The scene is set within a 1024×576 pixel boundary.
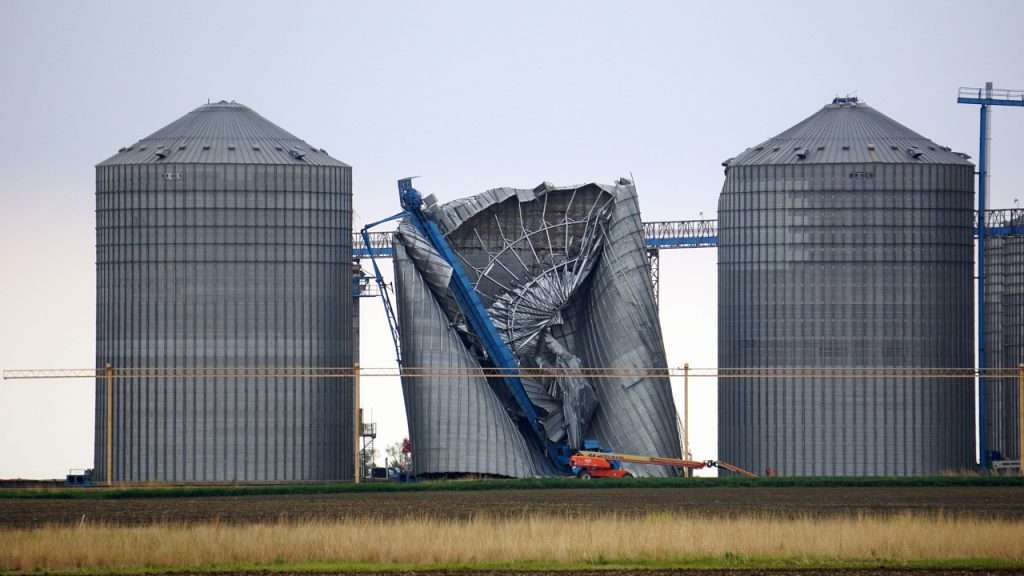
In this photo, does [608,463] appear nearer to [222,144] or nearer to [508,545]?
[222,144]

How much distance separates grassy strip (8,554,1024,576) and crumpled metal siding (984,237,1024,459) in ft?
245

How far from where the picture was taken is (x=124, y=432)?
13588 centimetres

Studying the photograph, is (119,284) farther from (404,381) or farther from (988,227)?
(988,227)

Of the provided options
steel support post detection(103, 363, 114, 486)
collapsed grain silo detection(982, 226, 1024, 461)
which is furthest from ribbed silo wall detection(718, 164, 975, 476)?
steel support post detection(103, 363, 114, 486)

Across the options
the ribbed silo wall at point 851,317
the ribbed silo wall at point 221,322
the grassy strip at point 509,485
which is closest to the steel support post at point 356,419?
the ribbed silo wall at point 221,322

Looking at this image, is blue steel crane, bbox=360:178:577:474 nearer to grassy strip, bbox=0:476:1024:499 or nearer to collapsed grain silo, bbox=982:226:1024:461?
grassy strip, bbox=0:476:1024:499

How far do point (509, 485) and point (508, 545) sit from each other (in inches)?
1551

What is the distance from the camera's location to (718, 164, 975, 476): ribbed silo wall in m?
139

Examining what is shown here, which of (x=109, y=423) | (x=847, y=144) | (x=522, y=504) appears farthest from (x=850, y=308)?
(x=109, y=423)

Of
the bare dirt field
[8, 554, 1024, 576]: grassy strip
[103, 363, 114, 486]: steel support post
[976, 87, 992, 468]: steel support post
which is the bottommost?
[8, 554, 1024, 576]: grassy strip

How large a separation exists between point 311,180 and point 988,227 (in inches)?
1741

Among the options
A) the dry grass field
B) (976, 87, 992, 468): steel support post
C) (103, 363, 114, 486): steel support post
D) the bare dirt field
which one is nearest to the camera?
the dry grass field

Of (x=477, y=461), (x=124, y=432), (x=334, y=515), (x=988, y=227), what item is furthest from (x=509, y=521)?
(x=988, y=227)

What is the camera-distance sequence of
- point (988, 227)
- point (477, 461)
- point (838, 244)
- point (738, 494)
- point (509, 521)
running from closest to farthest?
point (509, 521), point (738, 494), point (477, 461), point (838, 244), point (988, 227)
